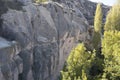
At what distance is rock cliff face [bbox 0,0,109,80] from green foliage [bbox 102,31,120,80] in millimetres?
14458

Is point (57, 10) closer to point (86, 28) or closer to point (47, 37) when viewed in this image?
point (47, 37)

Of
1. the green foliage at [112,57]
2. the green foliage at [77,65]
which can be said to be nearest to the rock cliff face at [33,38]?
the green foliage at [77,65]

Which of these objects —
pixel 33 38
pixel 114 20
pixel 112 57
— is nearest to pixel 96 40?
pixel 114 20

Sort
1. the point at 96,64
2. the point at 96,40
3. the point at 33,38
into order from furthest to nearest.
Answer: the point at 96,40 < the point at 33,38 < the point at 96,64

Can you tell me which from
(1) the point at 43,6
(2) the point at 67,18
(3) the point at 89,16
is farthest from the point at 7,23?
(3) the point at 89,16

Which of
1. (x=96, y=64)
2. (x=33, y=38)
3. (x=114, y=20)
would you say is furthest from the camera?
(x=114, y=20)

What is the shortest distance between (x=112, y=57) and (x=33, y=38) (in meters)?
22.2

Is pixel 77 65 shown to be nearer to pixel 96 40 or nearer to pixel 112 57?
pixel 112 57

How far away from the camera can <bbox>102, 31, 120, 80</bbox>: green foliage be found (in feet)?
112

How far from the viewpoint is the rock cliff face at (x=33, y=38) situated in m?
48.3

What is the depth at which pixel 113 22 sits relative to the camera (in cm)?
8288

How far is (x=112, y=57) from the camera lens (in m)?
36.0

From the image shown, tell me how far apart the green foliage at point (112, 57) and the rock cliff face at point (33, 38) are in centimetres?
1446

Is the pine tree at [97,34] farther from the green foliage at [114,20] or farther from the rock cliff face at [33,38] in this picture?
the rock cliff face at [33,38]
